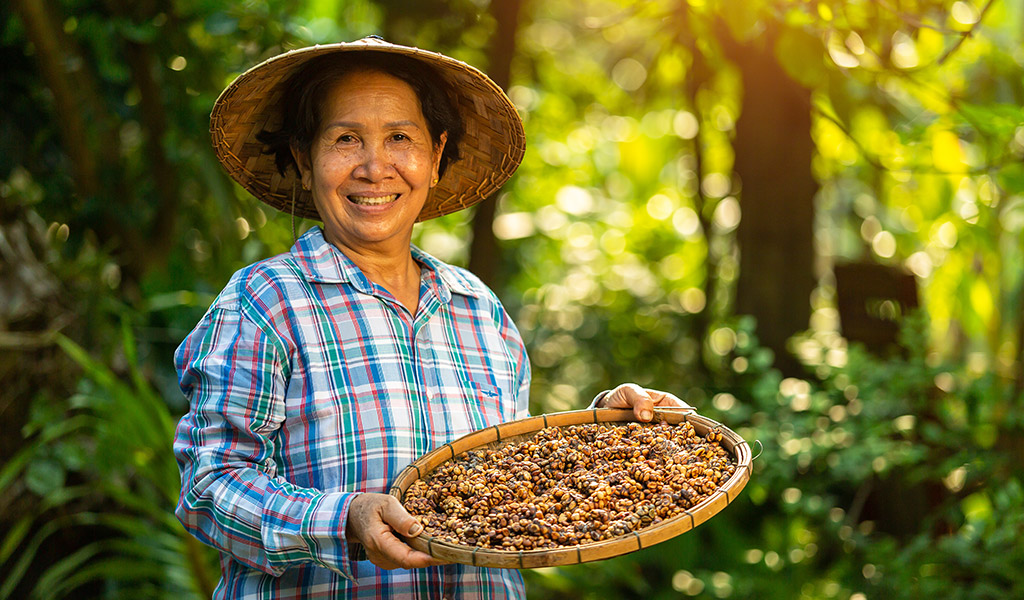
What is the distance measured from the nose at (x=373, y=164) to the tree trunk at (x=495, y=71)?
4.40 feet

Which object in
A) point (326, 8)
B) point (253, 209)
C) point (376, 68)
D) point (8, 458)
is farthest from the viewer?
point (326, 8)

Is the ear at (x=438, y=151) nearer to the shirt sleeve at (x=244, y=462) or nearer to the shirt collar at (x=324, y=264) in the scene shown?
the shirt collar at (x=324, y=264)

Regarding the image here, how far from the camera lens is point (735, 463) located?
1.34 m

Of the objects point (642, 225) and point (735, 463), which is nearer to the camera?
point (735, 463)

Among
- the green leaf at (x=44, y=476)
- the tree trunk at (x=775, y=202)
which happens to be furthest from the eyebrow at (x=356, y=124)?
the tree trunk at (x=775, y=202)

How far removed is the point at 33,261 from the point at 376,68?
73.4 inches

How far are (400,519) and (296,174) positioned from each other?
2.35 feet

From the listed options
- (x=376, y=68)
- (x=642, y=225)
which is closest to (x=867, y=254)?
(x=642, y=225)

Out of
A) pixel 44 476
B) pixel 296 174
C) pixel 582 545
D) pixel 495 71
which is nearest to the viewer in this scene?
pixel 582 545

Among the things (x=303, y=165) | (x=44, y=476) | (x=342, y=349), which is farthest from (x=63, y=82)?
(x=342, y=349)

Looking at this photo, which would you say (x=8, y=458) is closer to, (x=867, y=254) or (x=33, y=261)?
(x=33, y=261)

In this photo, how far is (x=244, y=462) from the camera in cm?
127

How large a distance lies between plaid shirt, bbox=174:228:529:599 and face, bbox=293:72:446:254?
0.23 feet

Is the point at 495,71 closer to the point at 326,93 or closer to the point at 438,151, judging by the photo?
the point at 438,151
